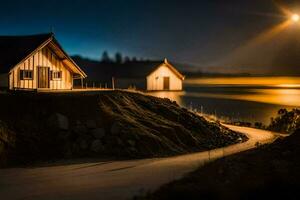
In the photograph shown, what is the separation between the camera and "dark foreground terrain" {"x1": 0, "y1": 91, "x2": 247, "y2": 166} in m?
24.1

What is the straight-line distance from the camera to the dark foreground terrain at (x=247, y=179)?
1456 cm

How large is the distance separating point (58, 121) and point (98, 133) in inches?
80.3

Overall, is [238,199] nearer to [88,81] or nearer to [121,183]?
[121,183]

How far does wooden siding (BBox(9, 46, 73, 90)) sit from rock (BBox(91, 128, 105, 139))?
11396 mm

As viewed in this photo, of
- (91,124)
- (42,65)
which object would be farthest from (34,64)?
(91,124)

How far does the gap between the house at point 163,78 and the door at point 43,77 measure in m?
23.8

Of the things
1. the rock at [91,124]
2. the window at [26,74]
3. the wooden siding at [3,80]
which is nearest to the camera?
the rock at [91,124]

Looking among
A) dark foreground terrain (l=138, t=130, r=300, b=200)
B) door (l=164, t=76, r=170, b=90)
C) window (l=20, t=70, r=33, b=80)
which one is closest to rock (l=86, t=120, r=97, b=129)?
dark foreground terrain (l=138, t=130, r=300, b=200)

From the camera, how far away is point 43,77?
3809cm

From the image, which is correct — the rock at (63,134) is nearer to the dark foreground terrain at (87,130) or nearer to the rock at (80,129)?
the dark foreground terrain at (87,130)

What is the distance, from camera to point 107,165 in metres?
22.1

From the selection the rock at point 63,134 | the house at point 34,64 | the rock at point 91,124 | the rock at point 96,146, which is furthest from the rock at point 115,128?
the house at point 34,64

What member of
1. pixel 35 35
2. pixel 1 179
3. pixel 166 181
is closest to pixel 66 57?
pixel 35 35

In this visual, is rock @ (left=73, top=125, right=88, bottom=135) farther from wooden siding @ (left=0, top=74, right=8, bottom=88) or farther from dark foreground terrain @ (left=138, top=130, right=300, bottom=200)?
wooden siding @ (left=0, top=74, right=8, bottom=88)
